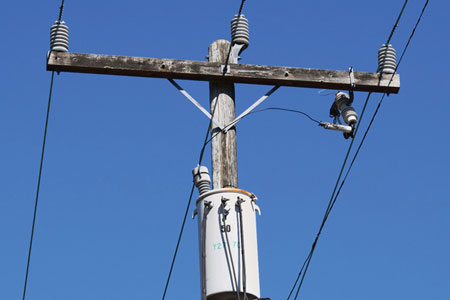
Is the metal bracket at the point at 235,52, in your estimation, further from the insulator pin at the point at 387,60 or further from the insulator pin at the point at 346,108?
the insulator pin at the point at 387,60

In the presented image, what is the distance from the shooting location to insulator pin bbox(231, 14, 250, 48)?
973 centimetres

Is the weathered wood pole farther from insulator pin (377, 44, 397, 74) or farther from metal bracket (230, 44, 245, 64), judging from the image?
insulator pin (377, 44, 397, 74)

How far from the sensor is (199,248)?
884 cm

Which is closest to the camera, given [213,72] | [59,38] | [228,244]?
[228,244]

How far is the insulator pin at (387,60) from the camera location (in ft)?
32.3

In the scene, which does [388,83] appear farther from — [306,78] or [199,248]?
[199,248]

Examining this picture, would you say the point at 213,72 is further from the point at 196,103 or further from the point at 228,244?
the point at 228,244

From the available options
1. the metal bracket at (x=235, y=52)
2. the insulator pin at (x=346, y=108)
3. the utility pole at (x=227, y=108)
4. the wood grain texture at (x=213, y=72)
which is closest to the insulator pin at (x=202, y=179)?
the utility pole at (x=227, y=108)

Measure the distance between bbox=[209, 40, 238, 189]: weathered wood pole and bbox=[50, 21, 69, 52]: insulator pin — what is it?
130 cm

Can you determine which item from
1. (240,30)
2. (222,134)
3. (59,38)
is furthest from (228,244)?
(59,38)

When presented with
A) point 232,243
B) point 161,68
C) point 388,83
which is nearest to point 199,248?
point 232,243

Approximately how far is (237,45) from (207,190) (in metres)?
1.43

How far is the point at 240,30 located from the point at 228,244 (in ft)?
7.18

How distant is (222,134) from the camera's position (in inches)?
363
